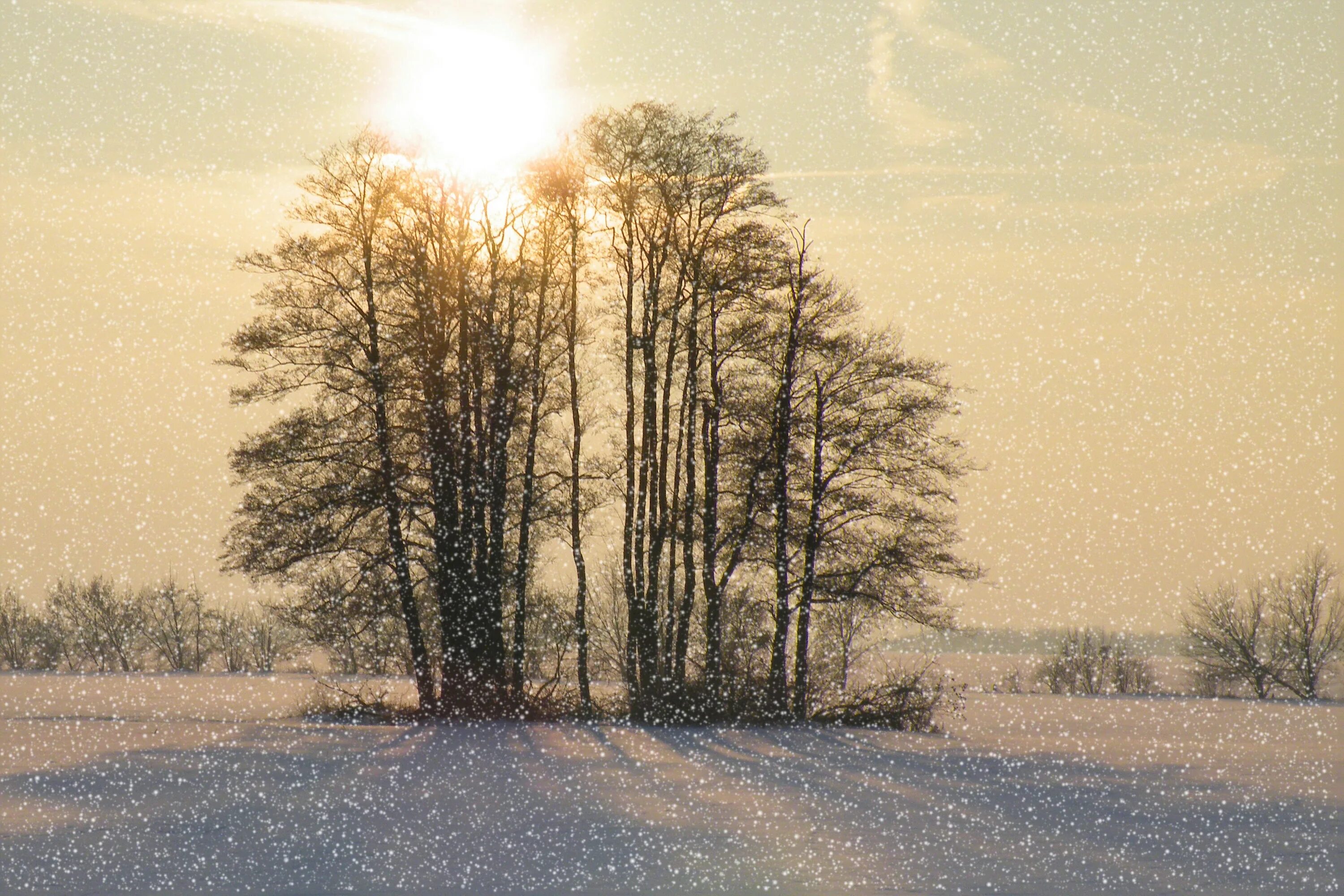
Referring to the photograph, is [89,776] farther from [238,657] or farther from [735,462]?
[238,657]

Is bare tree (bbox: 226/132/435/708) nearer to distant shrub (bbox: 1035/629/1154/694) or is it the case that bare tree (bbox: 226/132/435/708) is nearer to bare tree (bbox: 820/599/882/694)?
bare tree (bbox: 820/599/882/694)

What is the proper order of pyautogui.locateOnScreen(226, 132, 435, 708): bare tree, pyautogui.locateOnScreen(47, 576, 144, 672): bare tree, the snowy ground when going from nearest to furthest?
the snowy ground → pyautogui.locateOnScreen(226, 132, 435, 708): bare tree → pyautogui.locateOnScreen(47, 576, 144, 672): bare tree

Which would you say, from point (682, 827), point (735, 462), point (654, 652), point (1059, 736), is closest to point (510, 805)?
point (682, 827)

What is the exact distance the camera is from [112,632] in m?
49.0

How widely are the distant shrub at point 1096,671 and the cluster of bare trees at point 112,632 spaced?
3194cm

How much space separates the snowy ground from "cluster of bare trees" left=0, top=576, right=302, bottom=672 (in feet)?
75.4

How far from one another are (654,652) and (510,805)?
36.8ft

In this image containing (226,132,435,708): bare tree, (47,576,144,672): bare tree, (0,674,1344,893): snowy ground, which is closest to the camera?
(0,674,1344,893): snowy ground

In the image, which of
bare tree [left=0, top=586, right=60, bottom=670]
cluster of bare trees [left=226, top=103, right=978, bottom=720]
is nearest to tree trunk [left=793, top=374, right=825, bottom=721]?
cluster of bare trees [left=226, top=103, right=978, bottom=720]

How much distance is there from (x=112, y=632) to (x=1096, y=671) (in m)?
41.4

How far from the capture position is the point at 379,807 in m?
15.8

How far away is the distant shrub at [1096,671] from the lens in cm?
5000

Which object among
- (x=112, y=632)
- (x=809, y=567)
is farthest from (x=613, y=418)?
(x=112, y=632)

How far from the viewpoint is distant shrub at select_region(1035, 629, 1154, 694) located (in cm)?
5000
